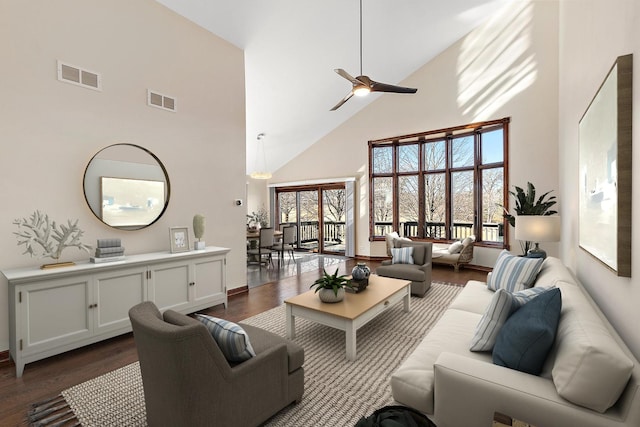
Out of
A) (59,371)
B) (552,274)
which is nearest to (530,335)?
(552,274)

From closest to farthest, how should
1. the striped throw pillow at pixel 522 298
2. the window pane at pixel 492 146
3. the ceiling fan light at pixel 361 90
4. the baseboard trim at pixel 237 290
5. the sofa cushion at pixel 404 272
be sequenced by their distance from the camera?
the striped throw pillow at pixel 522 298, the ceiling fan light at pixel 361 90, the sofa cushion at pixel 404 272, the baseboard trim at pixel 237 290, the window pane at pixel 492 146

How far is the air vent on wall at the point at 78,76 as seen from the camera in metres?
2.95

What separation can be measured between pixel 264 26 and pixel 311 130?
11.6ft

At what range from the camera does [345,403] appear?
2027mm

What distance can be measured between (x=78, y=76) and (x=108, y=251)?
71.8 inches

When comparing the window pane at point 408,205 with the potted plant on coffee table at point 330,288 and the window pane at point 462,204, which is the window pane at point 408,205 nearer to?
the window pane at point 462,204

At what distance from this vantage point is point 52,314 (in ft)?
8.36

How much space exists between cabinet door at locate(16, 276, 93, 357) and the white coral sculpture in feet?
1.17

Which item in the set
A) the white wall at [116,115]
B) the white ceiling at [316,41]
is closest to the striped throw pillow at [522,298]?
the white wall at [116,115]

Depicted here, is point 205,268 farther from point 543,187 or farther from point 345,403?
point 543,187

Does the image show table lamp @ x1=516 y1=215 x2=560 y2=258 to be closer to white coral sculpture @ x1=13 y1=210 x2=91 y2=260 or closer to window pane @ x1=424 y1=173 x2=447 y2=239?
window pane @ x1=424 y1=173 x2=447 y2=239

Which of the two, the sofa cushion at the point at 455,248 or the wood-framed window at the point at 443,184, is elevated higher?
the wood-framed window at the point at 443,184

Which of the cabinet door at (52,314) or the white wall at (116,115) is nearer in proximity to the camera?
the cabinet door at (52,314)

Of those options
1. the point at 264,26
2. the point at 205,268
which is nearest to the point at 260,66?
the point at 264,26
